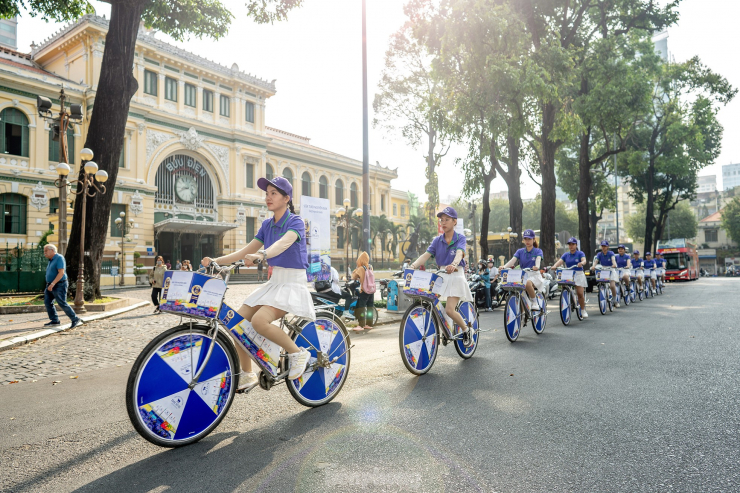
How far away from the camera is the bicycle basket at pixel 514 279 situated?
815cm

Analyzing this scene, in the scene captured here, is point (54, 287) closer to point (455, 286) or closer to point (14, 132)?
point (455, 286)

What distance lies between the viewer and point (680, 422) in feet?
12.7

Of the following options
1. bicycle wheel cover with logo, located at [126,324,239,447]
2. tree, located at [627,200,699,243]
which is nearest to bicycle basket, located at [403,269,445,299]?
bicycle wheel cover with logo, located at [126,324,239,447]

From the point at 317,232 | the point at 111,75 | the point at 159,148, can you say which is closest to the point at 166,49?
Answer: the point at 159,148

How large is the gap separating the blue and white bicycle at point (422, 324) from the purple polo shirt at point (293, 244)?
1.91 m

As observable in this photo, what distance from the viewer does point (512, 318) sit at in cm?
809

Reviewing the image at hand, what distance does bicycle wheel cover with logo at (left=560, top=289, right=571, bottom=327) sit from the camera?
10477 mm

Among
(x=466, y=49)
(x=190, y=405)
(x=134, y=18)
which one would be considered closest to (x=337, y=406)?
(x=190, y=405)

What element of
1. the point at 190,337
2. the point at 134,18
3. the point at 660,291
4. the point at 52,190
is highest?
the point at 134,18

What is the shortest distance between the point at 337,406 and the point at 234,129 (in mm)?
38365

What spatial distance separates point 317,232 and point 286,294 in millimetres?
10102

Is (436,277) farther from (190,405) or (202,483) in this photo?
(202,483)

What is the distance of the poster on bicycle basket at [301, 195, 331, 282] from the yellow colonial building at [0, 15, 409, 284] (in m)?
18.3

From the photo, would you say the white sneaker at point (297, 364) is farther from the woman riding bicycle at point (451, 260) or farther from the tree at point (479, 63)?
the tree at point (479, 63)
